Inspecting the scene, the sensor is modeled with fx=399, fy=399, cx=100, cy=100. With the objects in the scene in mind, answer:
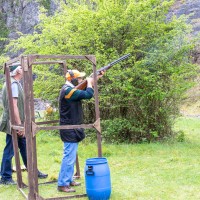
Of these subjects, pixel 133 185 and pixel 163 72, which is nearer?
pixel 133 185

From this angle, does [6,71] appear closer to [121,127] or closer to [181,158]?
[181,158]

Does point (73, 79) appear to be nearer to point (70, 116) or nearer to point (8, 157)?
point (70, 116)

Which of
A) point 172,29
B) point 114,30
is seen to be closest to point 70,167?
point 114,30

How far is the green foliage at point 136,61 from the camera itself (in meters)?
11.0

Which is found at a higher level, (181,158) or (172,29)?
(172,29)

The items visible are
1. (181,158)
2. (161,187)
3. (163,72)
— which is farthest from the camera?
(163,72)

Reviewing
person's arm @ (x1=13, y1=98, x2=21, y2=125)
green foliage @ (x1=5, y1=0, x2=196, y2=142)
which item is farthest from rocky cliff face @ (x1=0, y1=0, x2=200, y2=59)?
person's arm @ (x1=13, y1=98, x2=21, y2=125)

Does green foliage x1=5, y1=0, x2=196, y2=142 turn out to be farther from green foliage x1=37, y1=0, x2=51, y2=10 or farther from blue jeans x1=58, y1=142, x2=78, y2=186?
green foliage x1=37, y1=0, x2=51, y2=10

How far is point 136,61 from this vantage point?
1140 cm

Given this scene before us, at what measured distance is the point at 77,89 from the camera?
229 inches

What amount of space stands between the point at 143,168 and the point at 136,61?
430cm

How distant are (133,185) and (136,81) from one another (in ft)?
16.3

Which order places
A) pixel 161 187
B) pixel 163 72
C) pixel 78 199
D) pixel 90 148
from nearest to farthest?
pixel 78 199 → pixel 161 187 → pixel 90 148 → pixel 163 72

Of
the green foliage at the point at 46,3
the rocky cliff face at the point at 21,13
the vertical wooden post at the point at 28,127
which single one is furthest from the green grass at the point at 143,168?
the rocky cliff face at the point at 21,13
